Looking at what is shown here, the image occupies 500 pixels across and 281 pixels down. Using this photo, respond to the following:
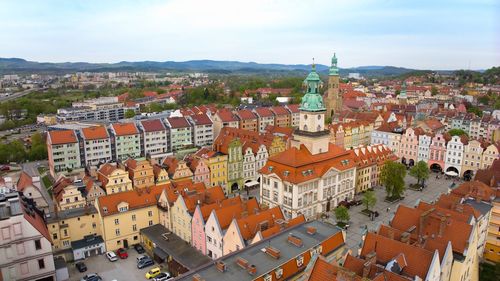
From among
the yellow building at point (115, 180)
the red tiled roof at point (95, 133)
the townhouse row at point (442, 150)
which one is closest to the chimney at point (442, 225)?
the yellow building at point (115, 180)

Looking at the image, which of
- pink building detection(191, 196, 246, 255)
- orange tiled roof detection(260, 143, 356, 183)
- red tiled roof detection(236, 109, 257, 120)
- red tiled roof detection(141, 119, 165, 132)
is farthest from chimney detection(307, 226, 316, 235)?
red tiled roof detection(236, 109, 257, 120)

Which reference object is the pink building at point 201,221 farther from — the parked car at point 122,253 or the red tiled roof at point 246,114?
the red tiled roof at point 246,114

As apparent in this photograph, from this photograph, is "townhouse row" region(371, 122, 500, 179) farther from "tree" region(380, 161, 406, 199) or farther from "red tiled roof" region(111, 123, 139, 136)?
"red tiled roof" region(111, 123, 139, 136)

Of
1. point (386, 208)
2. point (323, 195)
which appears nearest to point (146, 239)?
point (323, 195)

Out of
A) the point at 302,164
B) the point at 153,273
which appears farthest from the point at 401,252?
the point at 302,164

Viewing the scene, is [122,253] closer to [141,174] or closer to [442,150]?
[141,174]
